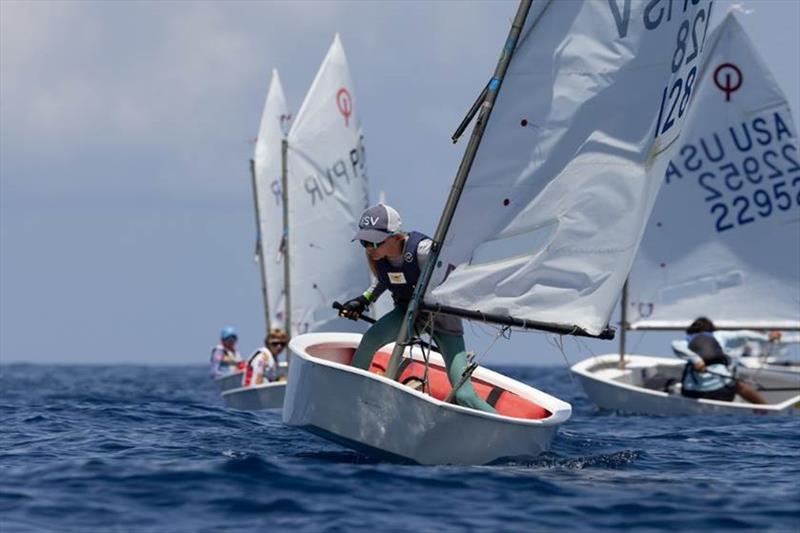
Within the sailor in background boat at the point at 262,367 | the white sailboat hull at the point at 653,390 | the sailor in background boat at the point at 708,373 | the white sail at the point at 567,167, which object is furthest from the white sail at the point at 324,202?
the white sail at the point at 567,167

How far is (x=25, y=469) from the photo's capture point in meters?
11.9

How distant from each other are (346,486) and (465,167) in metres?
3.20

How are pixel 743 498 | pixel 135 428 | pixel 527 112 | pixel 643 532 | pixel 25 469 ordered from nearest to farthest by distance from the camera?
pixel 643 532, pixel 743 498, pixel 25 469, pixel 527 112, pixel 135 428

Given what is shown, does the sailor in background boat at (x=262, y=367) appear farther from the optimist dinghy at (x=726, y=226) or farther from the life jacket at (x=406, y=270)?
the life jacket at (x=406, y=270)

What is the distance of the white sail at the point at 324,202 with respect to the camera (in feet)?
107

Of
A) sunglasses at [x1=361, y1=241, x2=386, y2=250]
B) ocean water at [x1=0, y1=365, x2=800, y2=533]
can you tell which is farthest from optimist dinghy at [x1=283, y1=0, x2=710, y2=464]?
ocean water at [x1=0, y1=365, x2=800, y2=533]

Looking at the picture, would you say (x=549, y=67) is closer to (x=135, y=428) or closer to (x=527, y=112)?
(x=527, y=112)

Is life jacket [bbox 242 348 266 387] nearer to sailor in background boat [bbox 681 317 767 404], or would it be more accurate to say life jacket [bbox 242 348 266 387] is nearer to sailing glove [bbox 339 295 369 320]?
sailor in background boat [bbox 681 317 767 404]

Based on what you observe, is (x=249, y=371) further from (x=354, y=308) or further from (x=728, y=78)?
(x=354, y=308)

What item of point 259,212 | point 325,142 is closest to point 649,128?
point 325,142

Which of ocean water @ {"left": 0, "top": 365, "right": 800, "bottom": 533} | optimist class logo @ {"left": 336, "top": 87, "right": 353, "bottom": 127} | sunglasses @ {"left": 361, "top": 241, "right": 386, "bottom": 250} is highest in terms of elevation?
optimist class logo @ {"left": 336, "top": 87, "right": 353, "bottom": 127}

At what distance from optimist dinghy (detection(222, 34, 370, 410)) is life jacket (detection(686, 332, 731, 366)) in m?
11.6

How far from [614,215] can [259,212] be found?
2318 cm

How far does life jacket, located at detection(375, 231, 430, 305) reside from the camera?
1282 centimetres
